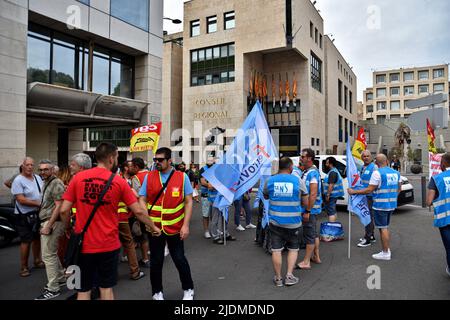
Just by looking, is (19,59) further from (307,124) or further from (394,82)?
(394,82)

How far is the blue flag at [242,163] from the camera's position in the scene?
20.4ft

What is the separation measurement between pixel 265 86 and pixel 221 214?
30100mm

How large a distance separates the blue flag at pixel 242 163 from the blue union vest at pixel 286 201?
1762mm

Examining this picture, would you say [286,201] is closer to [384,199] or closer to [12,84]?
[384,199]

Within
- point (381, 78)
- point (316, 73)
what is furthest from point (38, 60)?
point (381, 78)

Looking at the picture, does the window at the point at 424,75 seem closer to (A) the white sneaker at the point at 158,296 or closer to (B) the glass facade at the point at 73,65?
(B) the glass facade at the point at 73,65

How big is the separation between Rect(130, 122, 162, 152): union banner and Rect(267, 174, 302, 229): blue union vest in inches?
168

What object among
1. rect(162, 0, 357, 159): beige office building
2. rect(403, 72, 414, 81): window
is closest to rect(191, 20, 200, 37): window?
rect(162, 0, 357, 159): beige office building

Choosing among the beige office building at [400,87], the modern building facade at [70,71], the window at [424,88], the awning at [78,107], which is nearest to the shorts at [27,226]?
the modern building facade at [70,71]

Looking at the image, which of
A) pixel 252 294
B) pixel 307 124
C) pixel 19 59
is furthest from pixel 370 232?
pixel 307 124

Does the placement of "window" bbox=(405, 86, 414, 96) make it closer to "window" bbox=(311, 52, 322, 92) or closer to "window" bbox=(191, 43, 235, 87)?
"window" bbox=(311, 52, 322, 92)

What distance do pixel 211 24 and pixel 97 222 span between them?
34.9m

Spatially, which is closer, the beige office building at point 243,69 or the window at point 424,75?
the beige office building at point 243,69

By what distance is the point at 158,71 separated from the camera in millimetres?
15180
